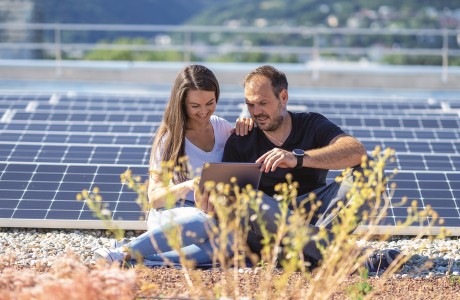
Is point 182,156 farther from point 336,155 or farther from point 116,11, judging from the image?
point 116,11

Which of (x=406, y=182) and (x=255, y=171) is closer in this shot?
(x=255, y=171)

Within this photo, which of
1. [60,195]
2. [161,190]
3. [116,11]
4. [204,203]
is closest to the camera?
[204,203]

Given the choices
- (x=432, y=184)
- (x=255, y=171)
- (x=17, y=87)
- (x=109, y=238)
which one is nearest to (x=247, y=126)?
(x=255, y=171)

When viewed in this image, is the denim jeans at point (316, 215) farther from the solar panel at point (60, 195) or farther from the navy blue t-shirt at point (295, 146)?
the solar panel at point (60, 195)

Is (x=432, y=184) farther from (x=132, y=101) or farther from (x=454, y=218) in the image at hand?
(x=132, y=101)

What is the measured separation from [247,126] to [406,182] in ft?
5.98

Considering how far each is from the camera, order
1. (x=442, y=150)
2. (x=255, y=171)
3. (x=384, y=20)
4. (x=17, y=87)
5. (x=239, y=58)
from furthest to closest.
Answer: (x=384, y=20)
(x=239, y=58)
(x=17, y=87)
(x=442, y=150)
(x=255, y=171)

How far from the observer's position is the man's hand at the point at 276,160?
200 inches

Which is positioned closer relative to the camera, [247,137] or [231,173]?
[231,173]

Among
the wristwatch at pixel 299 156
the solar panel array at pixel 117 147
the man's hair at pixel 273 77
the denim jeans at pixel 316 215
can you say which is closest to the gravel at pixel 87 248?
the solar panel array at pixel 117 147

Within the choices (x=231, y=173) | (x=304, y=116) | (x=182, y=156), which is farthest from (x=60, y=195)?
(x=231, y=173)

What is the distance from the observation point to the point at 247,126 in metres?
5.76

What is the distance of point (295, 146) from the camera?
5711 mm

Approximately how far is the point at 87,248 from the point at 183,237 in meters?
1.09
